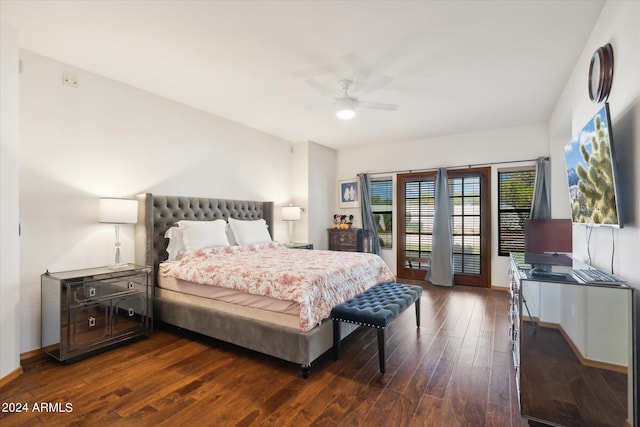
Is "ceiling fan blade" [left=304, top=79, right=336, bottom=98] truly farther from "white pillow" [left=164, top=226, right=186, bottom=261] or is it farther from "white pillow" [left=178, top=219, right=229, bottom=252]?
"white pillow" [left=164, top=226, right=186, bottom=261]

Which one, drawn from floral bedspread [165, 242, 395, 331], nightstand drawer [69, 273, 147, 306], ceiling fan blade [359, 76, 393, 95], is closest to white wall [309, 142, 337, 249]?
floral bedspread [165, 242, 395, 331]

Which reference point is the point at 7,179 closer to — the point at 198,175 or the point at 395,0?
the point at 198,175

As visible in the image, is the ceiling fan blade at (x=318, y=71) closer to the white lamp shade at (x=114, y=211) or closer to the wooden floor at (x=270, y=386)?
the white lamp shade at (x=114, y=211)

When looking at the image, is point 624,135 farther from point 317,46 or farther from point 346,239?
point 346,239

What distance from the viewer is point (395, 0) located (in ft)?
7.04

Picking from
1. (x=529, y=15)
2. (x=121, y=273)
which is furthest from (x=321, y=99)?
(x=121, y=273)

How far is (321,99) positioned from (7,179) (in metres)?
3.17

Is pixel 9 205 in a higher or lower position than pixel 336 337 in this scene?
higher

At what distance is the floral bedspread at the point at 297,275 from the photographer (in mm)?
2553

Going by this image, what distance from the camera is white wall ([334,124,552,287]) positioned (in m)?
5.02

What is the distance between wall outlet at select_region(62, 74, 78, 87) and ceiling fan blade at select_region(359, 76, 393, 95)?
304 cm

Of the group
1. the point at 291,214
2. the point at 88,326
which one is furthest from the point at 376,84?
the point at 88,326

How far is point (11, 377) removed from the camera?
7.82ft

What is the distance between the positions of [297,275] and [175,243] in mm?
Result: 1966
